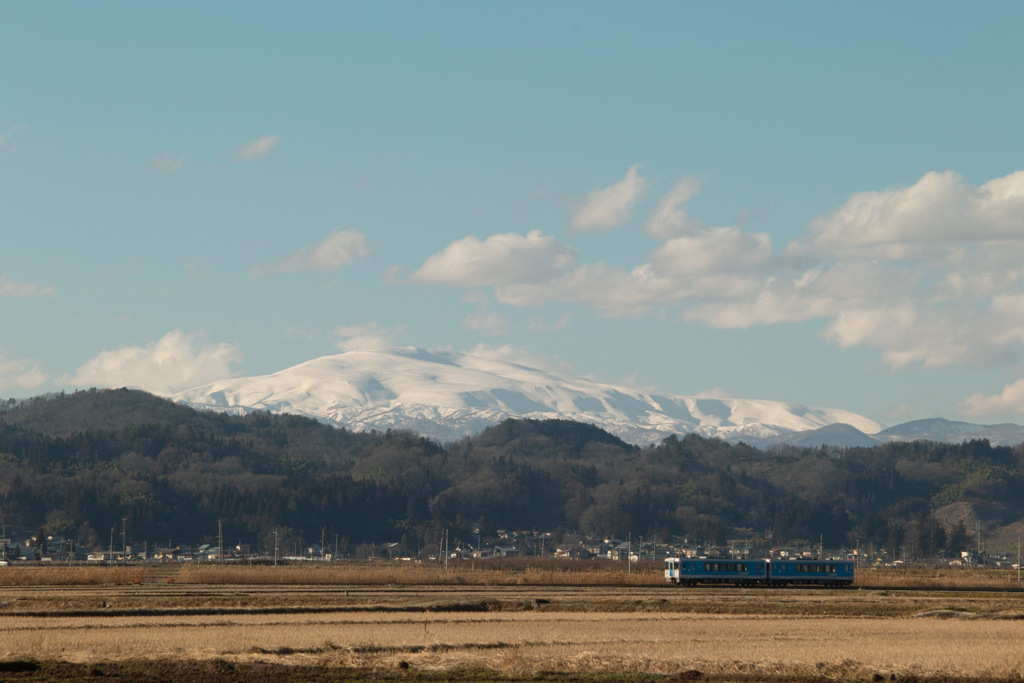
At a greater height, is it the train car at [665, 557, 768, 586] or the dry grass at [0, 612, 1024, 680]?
the dry grass at [0, 612, 1024, 680]

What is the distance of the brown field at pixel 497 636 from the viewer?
38.1 metres

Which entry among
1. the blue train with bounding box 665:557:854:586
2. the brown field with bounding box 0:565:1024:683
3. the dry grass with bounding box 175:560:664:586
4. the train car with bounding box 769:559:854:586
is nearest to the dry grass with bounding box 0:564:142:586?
the dry grass with bounding box 175:560:664:586

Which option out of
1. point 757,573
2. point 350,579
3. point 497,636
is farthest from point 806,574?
point 497,636

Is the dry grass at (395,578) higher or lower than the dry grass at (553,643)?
lower

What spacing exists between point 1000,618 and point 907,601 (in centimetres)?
1748

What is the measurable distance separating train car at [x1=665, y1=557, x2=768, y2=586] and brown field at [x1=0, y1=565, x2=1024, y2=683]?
29.3 m

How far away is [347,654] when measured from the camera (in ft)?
136

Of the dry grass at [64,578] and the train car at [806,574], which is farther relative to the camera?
the train car at [806,574]

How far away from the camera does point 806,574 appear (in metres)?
118

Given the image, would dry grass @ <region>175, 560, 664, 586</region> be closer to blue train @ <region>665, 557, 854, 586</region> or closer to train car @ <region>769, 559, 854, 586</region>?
blue train @ <region>665, 557, 854, 586</region>

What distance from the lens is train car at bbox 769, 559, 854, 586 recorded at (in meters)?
118

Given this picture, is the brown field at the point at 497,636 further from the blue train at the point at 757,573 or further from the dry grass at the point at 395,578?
the blue train at the point at 757,573

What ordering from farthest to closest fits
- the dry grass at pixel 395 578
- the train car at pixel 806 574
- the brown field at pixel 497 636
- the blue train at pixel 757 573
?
the train car at pixel 806 574 < the blue train at pixel 757 573 < the dry grass at pixel 395 578 < the brown field at pixel 497 636

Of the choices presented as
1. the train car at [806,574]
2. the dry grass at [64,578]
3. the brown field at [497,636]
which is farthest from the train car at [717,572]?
the dry grass at [64,578]
